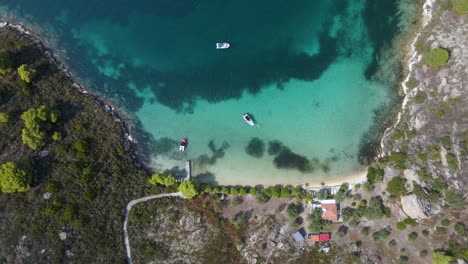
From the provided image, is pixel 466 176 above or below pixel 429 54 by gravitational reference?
below

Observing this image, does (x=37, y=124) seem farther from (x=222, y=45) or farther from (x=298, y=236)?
(x=298, y=236)

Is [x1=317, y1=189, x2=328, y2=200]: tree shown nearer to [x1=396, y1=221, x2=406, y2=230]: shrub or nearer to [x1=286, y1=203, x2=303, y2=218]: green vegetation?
[x1=286, y1=203, x2=303, y2=218]: green vegetation

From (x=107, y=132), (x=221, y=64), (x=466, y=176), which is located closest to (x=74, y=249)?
(x=107, y=132)

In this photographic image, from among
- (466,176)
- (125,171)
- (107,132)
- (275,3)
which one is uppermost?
(275,3)

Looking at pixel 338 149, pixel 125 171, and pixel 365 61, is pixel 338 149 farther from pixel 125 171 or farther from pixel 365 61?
pixel 125 171

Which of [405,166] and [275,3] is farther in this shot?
[275,3]

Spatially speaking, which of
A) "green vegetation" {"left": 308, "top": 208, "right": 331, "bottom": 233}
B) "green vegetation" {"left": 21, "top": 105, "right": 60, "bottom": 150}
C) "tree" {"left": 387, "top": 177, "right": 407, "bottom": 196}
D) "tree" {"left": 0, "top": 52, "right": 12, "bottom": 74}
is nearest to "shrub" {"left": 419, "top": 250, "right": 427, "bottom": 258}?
"tree" {"left": 387, "top": 177, "right": 407, "bottom": 196}

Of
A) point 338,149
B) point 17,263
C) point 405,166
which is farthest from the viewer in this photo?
point 338,149

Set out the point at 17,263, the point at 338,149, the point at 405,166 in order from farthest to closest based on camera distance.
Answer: the point at 338,149 < the point at 405,166 < the point at 17,263
